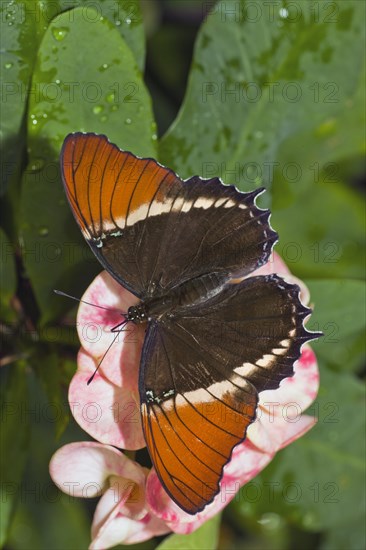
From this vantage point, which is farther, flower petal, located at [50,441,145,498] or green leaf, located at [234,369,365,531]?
green leaf, located at [234,369,365,531]

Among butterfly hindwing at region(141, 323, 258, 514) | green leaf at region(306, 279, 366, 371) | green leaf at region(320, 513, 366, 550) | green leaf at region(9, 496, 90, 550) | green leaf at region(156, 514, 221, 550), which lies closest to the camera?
butterfly hindwing at region(141, 323, 258, 514)

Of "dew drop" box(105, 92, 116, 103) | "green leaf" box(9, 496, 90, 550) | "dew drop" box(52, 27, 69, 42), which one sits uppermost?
"dew drop" box(52, 27, 69, 42)

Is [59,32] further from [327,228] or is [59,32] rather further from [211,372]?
[327,228]

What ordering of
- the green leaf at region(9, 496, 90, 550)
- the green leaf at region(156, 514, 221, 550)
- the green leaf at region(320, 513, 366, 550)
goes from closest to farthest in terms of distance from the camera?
1. the green leaf at region(156, 514, 221, 550)
2. the green leaf at region(9, 496, 90, 550)
3. the green leaf at region(320, 513, 366, 550)

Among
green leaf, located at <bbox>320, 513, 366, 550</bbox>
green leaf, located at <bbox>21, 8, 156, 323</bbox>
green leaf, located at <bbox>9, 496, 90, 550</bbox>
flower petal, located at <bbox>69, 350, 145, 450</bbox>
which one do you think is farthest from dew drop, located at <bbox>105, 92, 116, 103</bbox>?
green leaf, located at <bbox>320, 513, 366, 550</bbox>

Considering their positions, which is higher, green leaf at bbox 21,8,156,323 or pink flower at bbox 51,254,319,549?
green leaf at bbox 21,8,156,323

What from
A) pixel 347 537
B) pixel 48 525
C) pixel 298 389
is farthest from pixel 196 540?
pixel 347 537

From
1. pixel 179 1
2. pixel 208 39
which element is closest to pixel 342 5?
pixel 208 39

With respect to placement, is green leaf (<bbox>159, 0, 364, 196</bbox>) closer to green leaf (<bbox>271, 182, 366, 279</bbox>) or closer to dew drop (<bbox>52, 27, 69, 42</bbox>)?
dew drop (<bbox>52, 27, 69, 42</bbox>)
